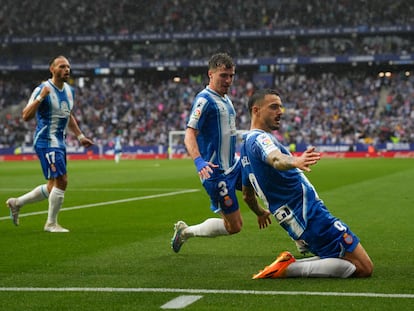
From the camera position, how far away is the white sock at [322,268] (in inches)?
280

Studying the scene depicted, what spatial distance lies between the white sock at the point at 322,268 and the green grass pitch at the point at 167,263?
10 centimetres

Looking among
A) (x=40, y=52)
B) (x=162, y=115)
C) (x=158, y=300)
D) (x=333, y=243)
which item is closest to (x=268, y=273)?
(x=333, y=243)

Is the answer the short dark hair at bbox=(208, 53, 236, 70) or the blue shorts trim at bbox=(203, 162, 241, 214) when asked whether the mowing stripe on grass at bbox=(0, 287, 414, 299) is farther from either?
the short dark hair at bbox=(208, 53, 236, 70)

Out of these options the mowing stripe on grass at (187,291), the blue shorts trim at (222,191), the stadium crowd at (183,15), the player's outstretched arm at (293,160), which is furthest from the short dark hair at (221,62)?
the stadium crowd at (183,15)

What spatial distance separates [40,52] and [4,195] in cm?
5399

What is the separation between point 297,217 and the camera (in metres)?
7.20

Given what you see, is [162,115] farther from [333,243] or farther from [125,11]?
[333,243]

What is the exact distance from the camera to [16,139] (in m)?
62.8

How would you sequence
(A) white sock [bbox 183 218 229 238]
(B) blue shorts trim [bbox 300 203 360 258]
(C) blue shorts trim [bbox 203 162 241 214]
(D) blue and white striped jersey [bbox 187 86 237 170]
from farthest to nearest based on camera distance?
(A) white sock [bbox 183 218 229 238] < (D) blue and white striped jersey [bbox 187 86 237 170] < (C) blue shorts trim [bbox 203 162 241 214] < (B) blue shorts trim [bbox 300 203 360 258]

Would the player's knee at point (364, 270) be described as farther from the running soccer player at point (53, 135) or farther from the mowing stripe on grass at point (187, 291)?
the running soccer player at point (53, 135)

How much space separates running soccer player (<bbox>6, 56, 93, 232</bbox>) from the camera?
38.4ft

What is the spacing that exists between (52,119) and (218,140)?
399 cm

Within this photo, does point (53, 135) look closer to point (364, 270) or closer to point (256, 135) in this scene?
point (256, 135)

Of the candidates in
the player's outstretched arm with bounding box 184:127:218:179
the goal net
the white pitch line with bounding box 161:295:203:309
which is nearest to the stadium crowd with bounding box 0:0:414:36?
the goal net
